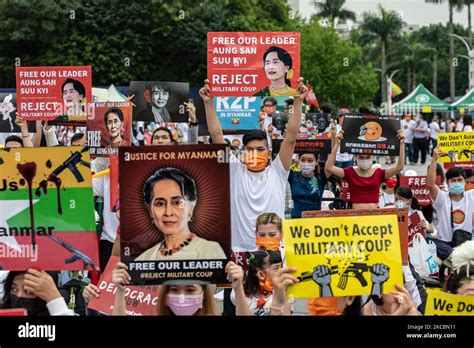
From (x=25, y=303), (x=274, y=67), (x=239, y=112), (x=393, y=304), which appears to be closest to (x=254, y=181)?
(x=393, y=304)

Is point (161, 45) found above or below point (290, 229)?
above

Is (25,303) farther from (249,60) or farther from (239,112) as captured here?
(239,112)

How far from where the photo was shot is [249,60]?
983 centimetres

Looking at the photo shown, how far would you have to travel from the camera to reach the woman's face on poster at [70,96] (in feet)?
38.5

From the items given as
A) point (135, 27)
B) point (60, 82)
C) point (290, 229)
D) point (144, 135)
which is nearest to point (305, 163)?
point (60, 82)

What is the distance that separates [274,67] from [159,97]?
2.52m

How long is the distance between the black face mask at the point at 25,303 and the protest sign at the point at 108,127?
396 centimetres

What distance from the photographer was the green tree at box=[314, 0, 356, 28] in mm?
80000

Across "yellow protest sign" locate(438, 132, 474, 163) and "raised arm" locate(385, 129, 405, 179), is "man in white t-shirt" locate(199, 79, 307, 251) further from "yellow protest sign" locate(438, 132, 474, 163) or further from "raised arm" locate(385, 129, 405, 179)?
"yellow protest sign" locate(438, 132, 474, 163)

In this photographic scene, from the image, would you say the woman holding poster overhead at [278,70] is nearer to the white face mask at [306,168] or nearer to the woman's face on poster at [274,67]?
the woman's face on poster at [274,67]

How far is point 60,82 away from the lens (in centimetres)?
1173

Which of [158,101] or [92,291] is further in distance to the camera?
[158,101]

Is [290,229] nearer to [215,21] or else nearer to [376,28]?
[215,21]
